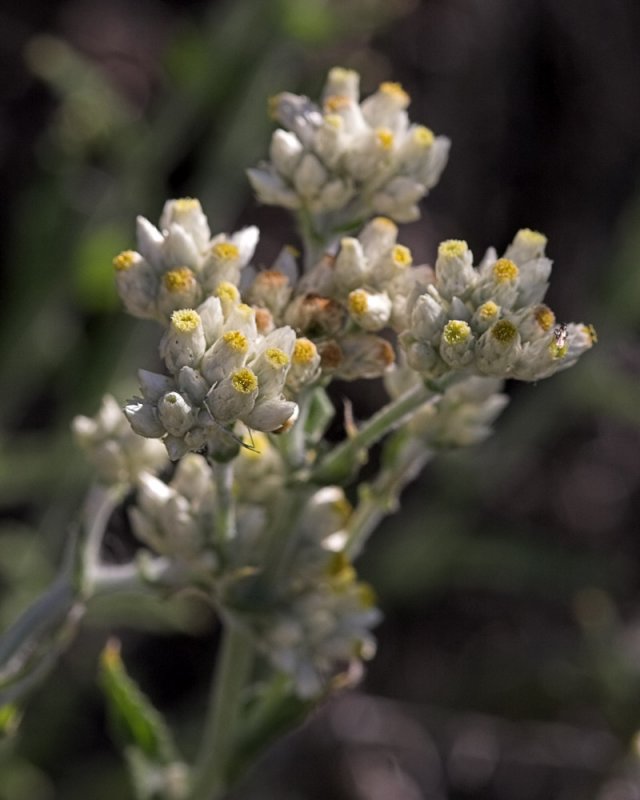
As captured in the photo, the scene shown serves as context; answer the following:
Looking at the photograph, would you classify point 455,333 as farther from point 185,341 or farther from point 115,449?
point 115,449

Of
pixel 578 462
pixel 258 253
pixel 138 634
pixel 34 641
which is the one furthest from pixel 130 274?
pixel 578 462

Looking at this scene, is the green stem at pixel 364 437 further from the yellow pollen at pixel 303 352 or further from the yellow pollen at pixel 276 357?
the yellow pollen at pixel 276 357

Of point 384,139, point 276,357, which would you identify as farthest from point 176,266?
point 384,139

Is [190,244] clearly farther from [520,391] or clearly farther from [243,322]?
[520,391]

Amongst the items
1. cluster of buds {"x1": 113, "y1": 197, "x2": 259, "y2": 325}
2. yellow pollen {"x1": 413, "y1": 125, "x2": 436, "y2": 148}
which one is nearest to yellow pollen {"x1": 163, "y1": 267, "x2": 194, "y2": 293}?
cluster of buds {"x1": 113, "y1": 197, "x2": 259, "y2": 325}

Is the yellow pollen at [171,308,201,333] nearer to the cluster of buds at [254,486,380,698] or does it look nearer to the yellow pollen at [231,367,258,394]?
the yellow pollen at [231,367,258,394]

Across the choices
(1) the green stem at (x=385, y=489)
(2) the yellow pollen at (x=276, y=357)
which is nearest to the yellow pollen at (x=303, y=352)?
(2) the yellow pollen at (x=276, y=357)

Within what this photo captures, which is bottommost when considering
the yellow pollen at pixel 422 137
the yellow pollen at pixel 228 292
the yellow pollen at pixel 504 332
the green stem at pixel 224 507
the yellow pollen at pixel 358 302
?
the green stem at pixel 224 507
